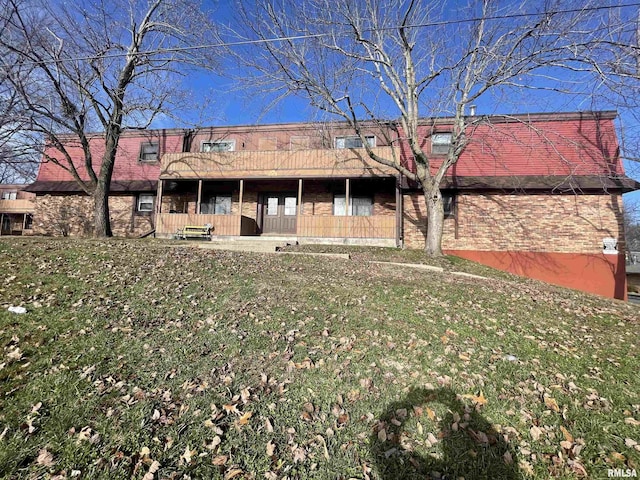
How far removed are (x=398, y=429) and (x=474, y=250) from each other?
42.3 feet

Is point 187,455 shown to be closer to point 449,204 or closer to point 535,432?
point 535,432

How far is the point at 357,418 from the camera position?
3033 millimetres

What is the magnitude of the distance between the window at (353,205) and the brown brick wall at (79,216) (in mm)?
10024

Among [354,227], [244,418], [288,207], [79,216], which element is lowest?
[244,418]

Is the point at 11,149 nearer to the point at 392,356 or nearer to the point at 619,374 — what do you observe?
the point at 392,356

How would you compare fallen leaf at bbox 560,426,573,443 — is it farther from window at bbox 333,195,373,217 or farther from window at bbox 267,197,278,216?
window at bbox 267,197,278,216

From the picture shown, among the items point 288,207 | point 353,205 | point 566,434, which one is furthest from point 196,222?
point 566,434

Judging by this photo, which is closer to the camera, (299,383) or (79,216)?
(299,383)

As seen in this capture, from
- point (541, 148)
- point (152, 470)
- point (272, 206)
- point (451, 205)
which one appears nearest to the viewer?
point (152, 470)

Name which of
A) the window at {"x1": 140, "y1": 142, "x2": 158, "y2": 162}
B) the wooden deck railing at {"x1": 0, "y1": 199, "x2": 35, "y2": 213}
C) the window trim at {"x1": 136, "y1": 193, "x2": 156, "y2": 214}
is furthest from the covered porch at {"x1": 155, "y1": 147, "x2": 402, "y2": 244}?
the wooden deck railing at {"x1": 0, "y1": 199, "x2": 35, "y2": 213}

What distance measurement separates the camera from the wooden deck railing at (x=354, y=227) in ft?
45.1

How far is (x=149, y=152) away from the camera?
17.8 metres

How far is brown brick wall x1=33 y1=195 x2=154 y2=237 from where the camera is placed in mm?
17188

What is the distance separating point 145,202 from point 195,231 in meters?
4.78
